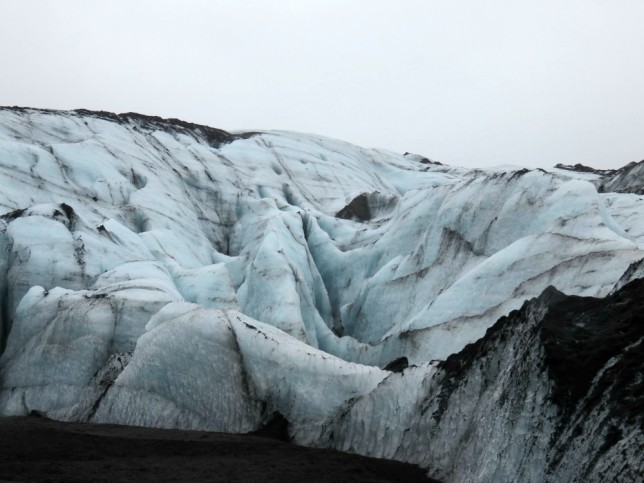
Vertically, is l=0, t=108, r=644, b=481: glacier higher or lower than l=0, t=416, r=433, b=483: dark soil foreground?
higher

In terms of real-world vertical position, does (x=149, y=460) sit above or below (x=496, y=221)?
below

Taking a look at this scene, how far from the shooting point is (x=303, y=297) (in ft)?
69.4

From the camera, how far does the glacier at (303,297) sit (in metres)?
8.18

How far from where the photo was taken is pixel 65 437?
9.33 meters

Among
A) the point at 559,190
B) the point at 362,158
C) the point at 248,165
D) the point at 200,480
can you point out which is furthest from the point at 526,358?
the point at 362,158

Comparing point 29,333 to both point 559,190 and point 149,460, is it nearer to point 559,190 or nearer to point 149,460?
point 149,460

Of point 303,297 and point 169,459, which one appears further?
point 303,297

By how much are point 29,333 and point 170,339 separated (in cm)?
464

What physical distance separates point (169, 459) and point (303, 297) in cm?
1288

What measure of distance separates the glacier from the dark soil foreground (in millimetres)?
897

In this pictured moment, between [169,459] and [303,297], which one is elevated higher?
[303,297]

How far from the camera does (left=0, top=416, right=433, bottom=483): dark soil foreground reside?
295 inches

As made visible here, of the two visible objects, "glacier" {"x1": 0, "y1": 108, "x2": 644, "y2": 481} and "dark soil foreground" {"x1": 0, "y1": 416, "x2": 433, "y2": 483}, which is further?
"glacier" {"x1": 0, "y1": 108, "x2": 644, "y2": 481}

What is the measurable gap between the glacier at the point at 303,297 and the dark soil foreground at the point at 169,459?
897 mm
